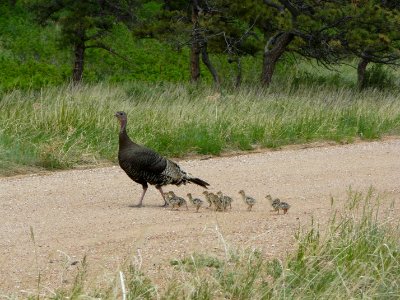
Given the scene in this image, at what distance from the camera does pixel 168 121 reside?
15797 millimetres

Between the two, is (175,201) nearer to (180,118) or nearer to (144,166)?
(144,166)

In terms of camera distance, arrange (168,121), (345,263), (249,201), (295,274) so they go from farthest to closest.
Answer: (168,121), (249,201), (345,263), (295,274)

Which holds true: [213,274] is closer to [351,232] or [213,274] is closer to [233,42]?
[351,232]

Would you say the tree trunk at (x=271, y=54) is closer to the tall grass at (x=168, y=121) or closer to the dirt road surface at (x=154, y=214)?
the tall grass at (x=168, y=121)

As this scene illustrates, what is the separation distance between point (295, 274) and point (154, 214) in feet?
11.0

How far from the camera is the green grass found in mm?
6695

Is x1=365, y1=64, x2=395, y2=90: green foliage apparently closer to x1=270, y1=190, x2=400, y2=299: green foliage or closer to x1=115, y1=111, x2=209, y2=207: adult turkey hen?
x1=115, y1=111, x2=209, y2=207: adult turkey hen

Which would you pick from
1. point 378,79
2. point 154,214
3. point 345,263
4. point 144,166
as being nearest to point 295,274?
point 345,263

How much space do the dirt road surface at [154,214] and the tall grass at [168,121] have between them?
0.59 metres

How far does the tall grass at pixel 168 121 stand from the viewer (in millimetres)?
13930

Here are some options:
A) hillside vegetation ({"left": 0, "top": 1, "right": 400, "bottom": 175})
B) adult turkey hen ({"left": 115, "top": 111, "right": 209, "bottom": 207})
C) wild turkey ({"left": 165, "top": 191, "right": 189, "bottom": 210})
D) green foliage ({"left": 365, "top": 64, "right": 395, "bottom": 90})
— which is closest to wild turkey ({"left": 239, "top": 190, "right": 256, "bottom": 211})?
wild turkey ({"left": 165, "top": 191, "right": 189, "bottom": 210})

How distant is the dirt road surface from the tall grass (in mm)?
592

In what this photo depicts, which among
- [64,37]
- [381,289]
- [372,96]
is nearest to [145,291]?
[381,289]

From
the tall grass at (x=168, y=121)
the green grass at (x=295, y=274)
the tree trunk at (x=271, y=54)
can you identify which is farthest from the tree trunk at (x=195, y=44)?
the green grass at (x=295, y=274)
